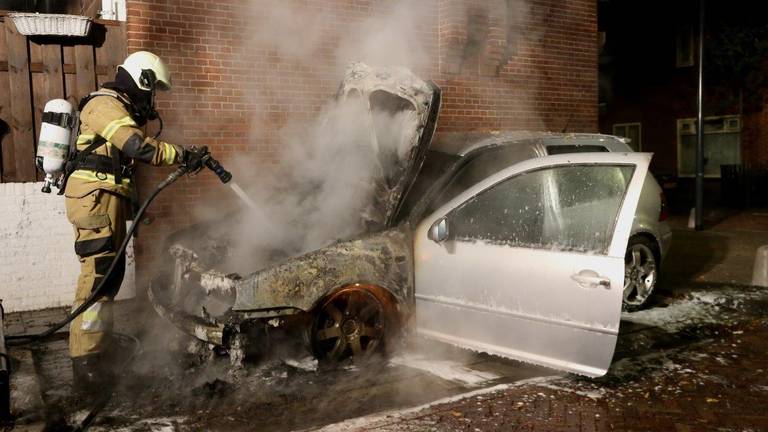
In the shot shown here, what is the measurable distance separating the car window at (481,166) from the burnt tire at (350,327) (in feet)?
2.88

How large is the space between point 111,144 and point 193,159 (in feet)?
1.81

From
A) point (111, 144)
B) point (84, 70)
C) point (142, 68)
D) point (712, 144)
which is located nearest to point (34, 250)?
point (84, 70)

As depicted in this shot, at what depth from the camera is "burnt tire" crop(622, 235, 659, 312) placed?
19.8ft

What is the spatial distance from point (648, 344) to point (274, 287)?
2996 mm

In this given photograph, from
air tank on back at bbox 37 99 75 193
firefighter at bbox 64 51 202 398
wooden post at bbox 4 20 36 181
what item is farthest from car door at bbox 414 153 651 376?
wooden post at bbox 4 20 36 181

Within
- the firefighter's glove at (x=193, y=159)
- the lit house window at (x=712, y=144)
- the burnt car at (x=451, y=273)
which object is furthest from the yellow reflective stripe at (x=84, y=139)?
the lit house window at (x=712, y=144)

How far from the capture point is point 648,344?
5172 mm

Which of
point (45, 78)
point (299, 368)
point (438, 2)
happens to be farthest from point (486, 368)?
point (438, 2)

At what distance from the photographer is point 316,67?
26.0 feet

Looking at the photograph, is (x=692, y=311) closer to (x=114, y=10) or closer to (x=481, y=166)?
(x=481, y=166)

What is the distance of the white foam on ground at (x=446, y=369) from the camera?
440 centimetres

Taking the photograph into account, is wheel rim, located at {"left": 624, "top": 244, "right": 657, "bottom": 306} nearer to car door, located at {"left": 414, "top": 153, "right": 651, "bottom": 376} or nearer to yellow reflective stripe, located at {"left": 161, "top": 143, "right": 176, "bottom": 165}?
car door, located at {"left": 414, "top": 153, "right": 651, "bottom": 376}

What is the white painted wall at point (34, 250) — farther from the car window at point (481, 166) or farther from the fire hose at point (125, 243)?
the car window at point (481, 166)

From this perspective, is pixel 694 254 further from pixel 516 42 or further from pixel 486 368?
pixel 486 368
